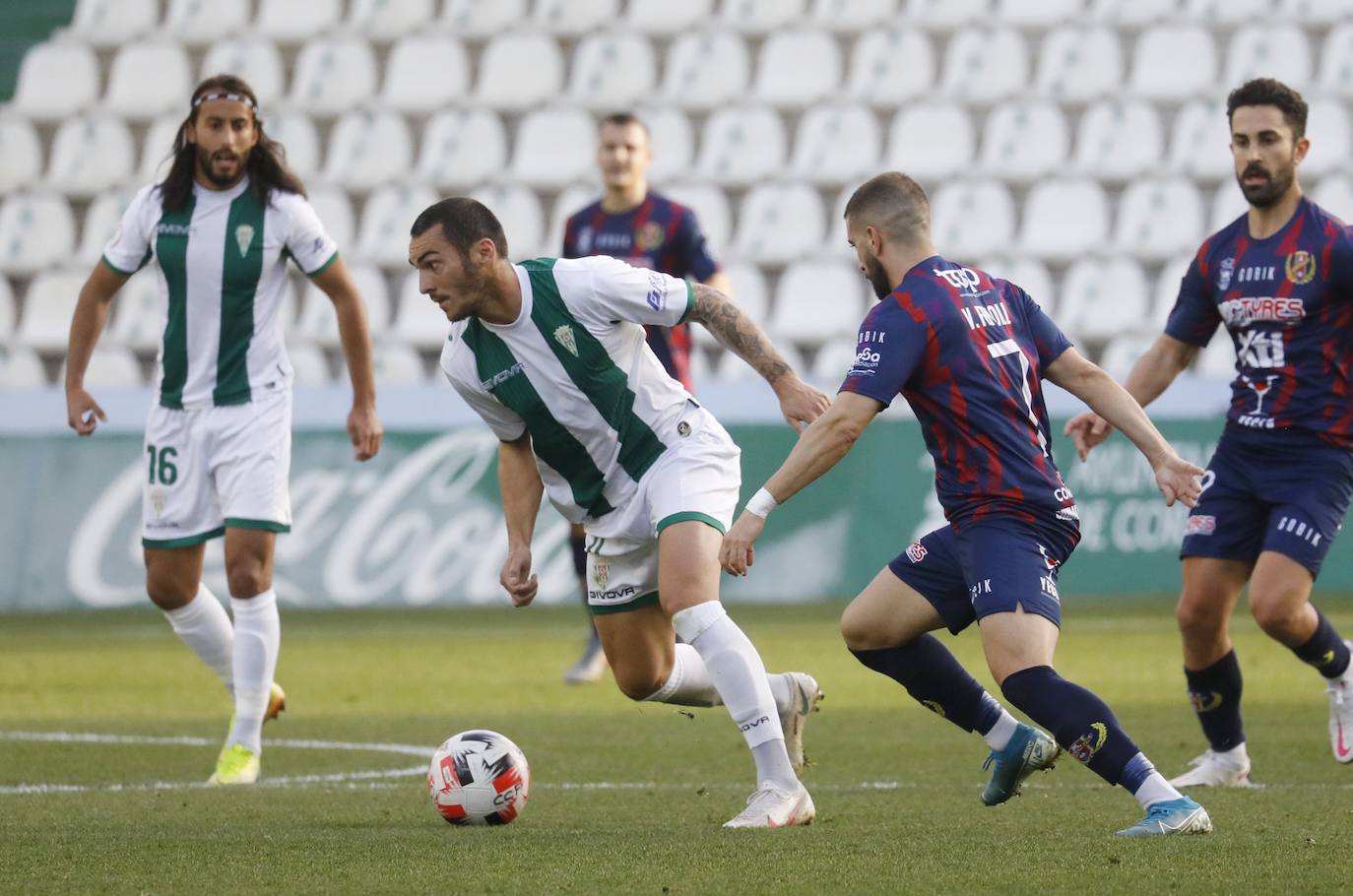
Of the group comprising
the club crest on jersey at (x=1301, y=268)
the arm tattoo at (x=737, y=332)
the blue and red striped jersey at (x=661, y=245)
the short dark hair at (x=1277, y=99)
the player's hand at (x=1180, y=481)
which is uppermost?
the short dark hair at (x=1277, y=99)

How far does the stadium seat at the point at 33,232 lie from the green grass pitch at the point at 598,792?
735cm

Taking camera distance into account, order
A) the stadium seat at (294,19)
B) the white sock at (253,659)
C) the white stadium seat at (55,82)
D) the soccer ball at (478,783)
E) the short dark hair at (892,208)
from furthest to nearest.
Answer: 1. the stadium seat at (294,19)
2. the white stadium seat at (55,82)
3. the white sock at (253,659)
4. the soccer ball at (478,783)
5. the short dark hair at (892,208)

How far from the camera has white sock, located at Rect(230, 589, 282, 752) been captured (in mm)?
6852

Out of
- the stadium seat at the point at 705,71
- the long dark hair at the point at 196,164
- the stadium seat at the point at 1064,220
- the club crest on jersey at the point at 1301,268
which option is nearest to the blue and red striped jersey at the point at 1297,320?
the club crest on jersey at the point at 1301,268

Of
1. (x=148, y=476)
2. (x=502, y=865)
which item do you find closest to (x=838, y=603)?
(x=148, y=476)

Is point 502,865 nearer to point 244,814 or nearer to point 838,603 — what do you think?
point 244,814

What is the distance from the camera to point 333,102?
64.2 ft

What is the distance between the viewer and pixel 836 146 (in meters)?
18.2

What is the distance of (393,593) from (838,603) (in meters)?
3.25

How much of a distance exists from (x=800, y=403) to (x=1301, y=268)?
6.66 ft

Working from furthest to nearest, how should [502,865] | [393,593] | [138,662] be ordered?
[393,593] → [138,662] → [502,865]

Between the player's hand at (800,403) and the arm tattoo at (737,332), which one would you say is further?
the arm tattoo at (737,332)

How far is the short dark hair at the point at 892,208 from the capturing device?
17.6 feet

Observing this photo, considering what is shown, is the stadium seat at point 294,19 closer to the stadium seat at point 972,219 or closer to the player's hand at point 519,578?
the stadium seat at point 972,219
